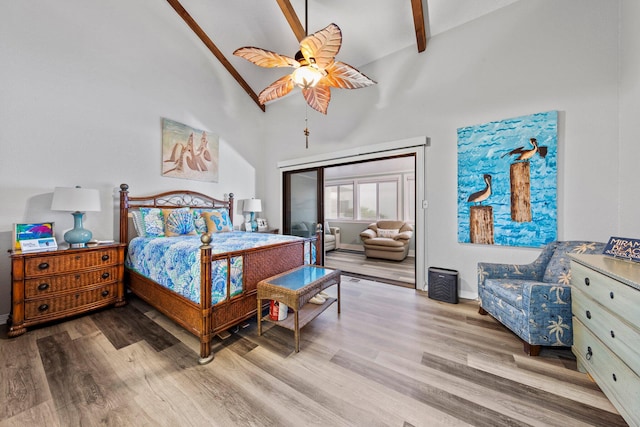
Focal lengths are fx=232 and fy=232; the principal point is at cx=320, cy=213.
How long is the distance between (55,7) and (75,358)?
381 cm

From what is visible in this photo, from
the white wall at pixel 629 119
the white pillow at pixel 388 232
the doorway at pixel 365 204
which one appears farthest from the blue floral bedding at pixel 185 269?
the white pillow at pixel 388 232

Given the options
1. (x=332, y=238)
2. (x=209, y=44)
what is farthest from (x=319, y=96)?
(x=332, y=238)

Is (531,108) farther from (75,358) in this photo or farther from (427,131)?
(75,358)

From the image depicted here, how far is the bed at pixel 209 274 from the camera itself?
6.03ft

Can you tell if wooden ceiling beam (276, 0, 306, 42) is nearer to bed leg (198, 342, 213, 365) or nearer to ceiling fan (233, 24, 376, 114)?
ceiling fan (233, 24, 376, 114)

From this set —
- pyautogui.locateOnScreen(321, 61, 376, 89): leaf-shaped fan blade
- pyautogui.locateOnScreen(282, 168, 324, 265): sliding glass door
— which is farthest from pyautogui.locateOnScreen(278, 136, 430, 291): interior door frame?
pyautogui.locateOnScreen(282, 168, 324, 265): sliding glass door

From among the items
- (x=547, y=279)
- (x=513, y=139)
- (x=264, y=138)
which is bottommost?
(x=547, y=279)

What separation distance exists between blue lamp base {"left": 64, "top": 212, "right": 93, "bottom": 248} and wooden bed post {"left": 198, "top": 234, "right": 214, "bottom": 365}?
1863mm

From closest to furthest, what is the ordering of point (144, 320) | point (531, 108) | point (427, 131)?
point (144, 320)
point (531, 108)
point (427, 131)

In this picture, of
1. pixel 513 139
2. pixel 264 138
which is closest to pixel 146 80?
pixel 264 138

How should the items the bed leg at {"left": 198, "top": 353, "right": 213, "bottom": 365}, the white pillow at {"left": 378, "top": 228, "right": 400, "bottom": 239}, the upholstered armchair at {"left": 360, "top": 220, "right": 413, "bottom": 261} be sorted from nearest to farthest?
the bed leg at {"left": 198, "top": 353, "right": 213, "bottom": 365} → the upholstered armchair at {"left": 360, "top": 220, "right": 413, "bottom": 261} → the white pillow at {"left": 378, "top": 228, "right": 400, "bottom": 239}

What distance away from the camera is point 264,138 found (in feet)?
17.4

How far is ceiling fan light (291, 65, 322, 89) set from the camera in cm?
222

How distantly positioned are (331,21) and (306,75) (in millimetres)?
1805
